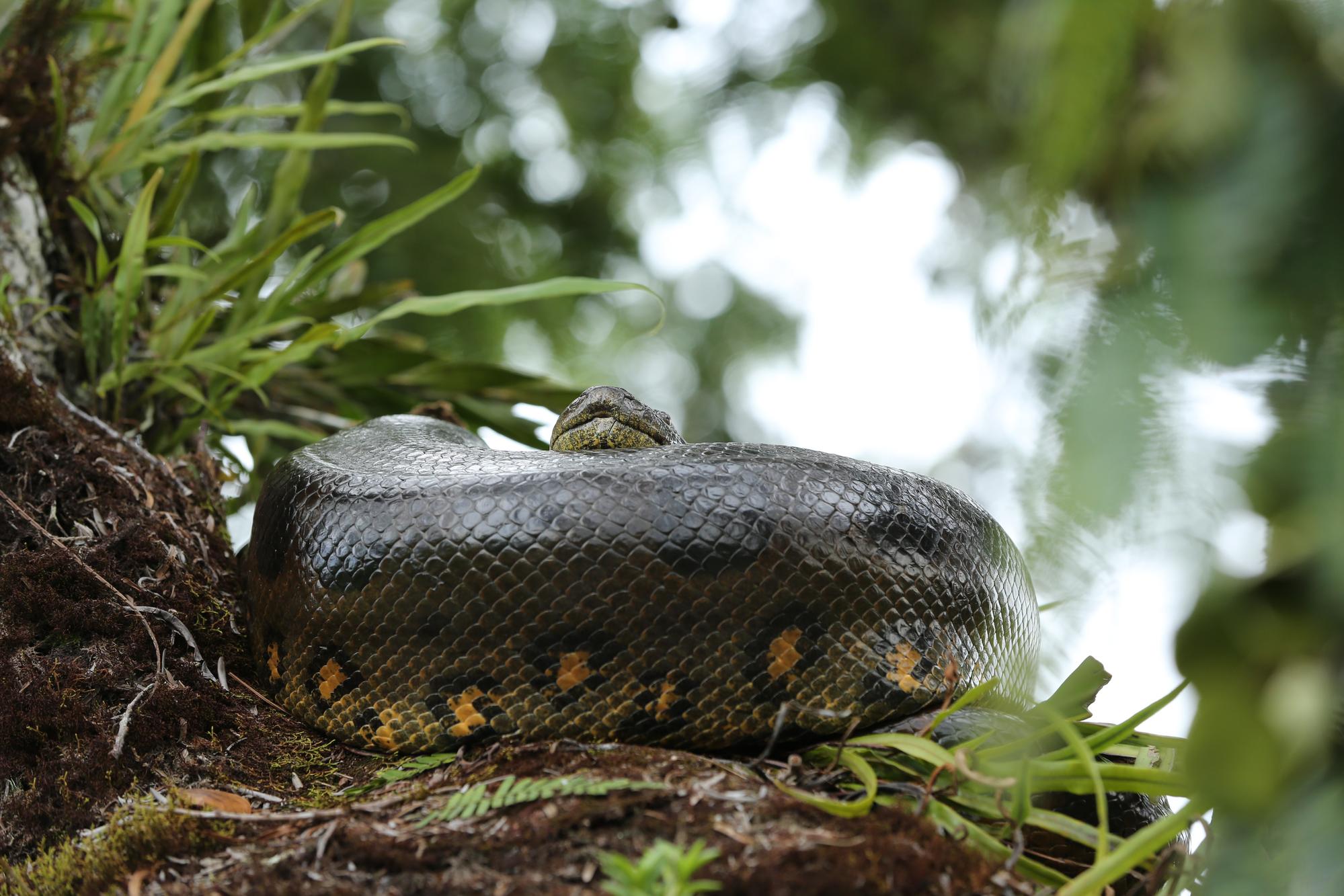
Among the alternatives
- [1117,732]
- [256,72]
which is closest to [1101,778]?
[1117,732]

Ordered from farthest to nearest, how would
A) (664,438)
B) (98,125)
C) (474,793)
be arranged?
(98,125)
(664,438)
(474,793)

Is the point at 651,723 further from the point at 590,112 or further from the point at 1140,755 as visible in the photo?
the point at 590,112

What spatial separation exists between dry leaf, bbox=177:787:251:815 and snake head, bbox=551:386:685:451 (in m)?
1.85

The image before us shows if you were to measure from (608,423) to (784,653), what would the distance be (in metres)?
1.62

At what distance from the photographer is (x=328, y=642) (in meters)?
2.87

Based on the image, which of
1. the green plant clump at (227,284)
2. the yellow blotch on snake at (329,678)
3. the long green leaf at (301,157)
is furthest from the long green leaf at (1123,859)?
the long green leaf at (301,157)

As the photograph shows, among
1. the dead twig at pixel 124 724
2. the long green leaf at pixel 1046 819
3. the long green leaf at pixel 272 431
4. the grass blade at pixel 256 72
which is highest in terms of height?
the grass blade at pixel 256 72

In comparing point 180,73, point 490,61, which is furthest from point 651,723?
point 490,61

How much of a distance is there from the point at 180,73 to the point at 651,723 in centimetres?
452

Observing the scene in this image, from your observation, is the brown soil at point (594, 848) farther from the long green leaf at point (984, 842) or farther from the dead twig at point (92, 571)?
the dead twig at point (92, 571)

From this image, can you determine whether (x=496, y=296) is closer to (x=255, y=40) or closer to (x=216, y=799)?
(x=255, y=40)

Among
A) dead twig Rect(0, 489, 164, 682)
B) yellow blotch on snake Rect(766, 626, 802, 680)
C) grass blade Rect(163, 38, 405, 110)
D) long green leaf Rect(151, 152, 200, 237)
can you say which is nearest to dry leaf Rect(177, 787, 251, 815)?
dead twig Rect(0, 489, 164, 682)

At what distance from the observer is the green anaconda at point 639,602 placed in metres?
2.59

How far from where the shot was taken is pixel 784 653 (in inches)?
103
